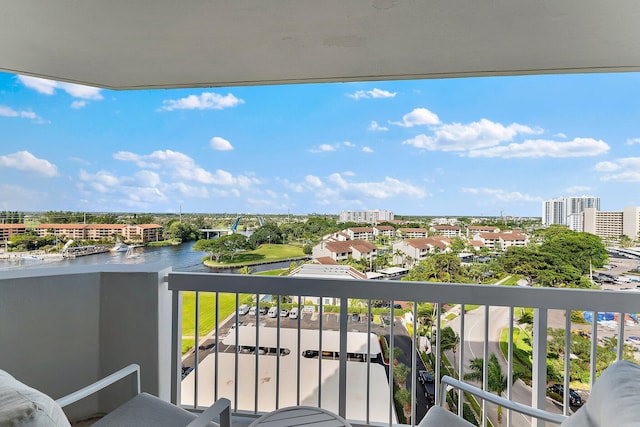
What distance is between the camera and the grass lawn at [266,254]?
250 cm

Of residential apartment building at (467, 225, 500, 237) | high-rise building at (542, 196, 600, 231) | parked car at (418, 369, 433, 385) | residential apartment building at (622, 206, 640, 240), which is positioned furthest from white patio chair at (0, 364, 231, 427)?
residential apartment building at (622, 206, 640, 240)

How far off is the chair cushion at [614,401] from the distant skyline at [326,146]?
1.86 m

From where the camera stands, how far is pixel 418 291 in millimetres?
1765

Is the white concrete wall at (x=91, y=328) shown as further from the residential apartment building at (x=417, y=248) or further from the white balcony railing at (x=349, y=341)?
the residential apartment building at (x=417, y=248)

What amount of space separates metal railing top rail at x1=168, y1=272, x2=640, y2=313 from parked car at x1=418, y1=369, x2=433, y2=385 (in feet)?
2.81

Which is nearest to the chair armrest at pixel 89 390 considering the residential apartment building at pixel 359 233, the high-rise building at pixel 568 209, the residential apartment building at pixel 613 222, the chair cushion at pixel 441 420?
the chair cushion at pixel 441 420

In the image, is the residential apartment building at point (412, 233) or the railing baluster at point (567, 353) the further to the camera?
the residential apartment building at point (412, 233)

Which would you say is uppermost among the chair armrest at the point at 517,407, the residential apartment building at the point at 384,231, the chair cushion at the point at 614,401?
the residential apartment building at the point at 384,231

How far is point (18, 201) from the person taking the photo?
8.56 ft

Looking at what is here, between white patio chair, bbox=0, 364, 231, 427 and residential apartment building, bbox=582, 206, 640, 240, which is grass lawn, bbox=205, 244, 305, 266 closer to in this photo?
white patio chair, bbox=0, 364, 231, 427

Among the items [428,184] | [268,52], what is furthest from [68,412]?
[428,184]

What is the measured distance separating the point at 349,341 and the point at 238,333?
771mm

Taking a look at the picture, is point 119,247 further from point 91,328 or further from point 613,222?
point 613,222

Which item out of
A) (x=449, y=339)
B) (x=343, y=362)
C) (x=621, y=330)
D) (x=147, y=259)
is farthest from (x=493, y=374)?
(x=147, y=259)
